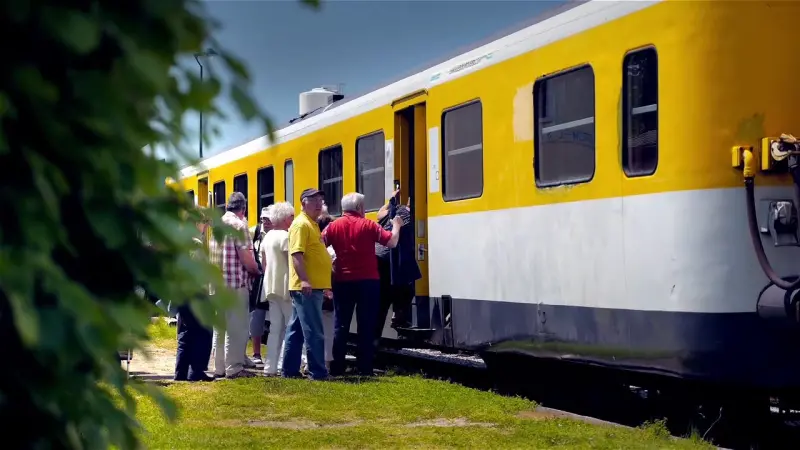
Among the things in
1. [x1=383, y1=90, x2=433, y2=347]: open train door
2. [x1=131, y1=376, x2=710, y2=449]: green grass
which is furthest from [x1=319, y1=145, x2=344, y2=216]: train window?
[x1=131, y1=376, x2=710, y2=449]: green grass

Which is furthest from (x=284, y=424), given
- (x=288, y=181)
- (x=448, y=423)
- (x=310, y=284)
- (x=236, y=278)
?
(x=288, y=181)

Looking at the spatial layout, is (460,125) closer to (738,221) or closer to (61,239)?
→ (738,221)

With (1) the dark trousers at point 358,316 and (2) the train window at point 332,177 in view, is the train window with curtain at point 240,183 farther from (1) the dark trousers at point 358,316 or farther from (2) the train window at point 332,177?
(1) the dark trousers at point 358,316

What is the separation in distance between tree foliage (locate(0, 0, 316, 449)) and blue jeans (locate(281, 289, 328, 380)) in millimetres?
8268

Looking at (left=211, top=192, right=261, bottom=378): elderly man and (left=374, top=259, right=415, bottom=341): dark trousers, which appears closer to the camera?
(left=211, top=192, right=261, bottom=378): elderly man

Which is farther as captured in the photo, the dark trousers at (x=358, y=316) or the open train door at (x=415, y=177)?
the dark trousers at (x=358, y=316)

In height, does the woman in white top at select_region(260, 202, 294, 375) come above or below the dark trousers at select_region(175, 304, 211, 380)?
above

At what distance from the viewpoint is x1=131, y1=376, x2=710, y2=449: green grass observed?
288 inches

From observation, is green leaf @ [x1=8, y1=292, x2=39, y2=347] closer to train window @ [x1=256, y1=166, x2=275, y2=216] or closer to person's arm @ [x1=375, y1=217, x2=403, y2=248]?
person's arm @ [x1=375, y1=217, x2=403, y2=248]

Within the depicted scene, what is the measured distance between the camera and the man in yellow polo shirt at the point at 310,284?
426 inches

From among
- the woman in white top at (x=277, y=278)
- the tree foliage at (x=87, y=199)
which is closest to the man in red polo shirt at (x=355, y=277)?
the woman in white top at (x=277, y=278)

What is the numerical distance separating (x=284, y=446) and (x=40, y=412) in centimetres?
485

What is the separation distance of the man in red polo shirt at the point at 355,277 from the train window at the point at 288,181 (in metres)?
4.10

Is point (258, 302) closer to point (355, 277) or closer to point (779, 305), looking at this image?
point (355, 277)
